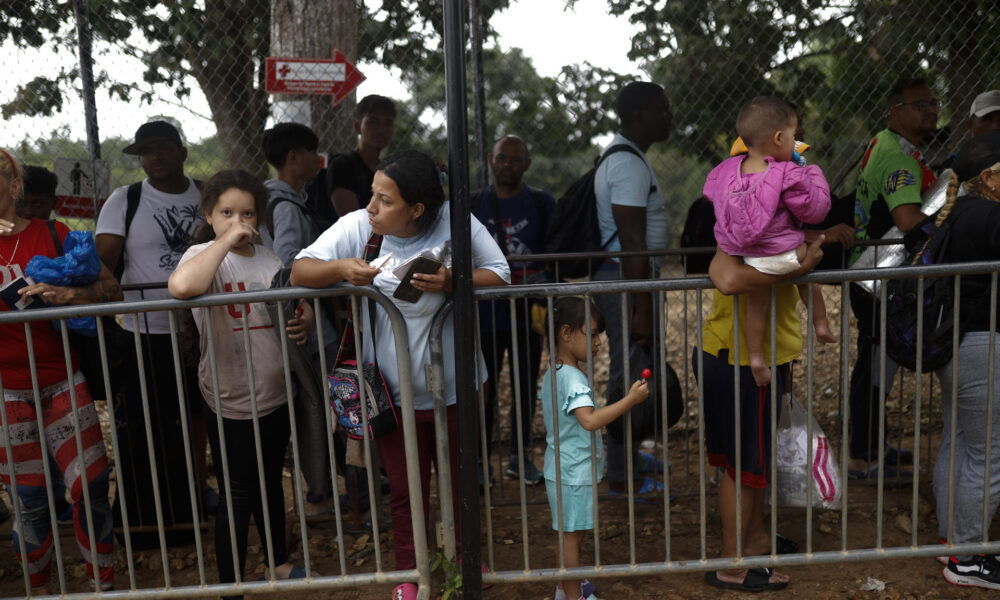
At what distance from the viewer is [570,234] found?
4.63 meters

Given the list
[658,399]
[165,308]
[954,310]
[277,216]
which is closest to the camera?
[165,308]

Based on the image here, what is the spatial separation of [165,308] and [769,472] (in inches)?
95.0

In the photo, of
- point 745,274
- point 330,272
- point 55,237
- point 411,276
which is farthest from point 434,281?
point 55,237

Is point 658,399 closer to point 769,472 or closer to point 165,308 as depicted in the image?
point 769,472

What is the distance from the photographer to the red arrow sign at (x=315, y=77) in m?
5.66

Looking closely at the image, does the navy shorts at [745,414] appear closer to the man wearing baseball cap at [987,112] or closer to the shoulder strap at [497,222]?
the shoulder strap at [497,222]

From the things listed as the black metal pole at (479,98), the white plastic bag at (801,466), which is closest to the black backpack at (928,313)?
the white plastic bag at (801,466)

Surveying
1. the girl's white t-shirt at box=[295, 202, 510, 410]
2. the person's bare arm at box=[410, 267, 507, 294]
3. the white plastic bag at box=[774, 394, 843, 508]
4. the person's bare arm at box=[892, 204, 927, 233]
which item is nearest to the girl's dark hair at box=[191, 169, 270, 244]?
the girl's white t-shirt at box=[295, 202, 510, 410]

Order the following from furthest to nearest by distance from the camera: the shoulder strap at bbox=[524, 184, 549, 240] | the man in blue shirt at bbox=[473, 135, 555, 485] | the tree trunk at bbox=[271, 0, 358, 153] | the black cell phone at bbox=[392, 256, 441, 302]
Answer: the tree trunk at bbox=[271, 0, 358, 153] < the shoulder strap at bbox=[524, 184, 549, 240] < the man in blue shirt at bbox=[473, 135, 555, 485] < the black cell phone at bbox=[392, 256, 441, 302]

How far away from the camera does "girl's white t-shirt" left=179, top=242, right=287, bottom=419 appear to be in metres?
3.22

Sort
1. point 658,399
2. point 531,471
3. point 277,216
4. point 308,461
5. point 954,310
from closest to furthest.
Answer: point 954,310, point 308,461, point 277,216, point 658,399, point 531,471

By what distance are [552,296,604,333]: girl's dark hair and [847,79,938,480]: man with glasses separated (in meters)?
1.51

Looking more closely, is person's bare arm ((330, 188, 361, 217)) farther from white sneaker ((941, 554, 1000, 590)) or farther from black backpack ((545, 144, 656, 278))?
white sneaker ((941, 554, 1000, 590))

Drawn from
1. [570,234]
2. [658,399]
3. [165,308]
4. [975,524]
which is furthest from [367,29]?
[975,524]
